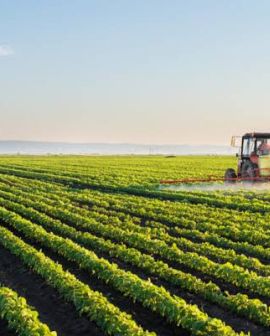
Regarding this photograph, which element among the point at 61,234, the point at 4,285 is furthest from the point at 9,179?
the point at 4,285

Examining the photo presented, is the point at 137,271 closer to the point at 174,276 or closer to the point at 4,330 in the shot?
the point at 174,276

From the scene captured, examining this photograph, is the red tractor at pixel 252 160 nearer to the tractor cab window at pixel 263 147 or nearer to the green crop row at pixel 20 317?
the tractor cab window at pixel 263 147

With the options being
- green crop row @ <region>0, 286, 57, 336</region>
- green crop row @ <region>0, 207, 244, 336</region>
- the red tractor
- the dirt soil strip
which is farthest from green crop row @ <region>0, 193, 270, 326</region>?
the red tractor

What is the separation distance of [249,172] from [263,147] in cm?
131

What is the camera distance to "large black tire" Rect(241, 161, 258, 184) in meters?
24.6

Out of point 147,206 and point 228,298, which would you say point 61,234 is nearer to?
point 147,206

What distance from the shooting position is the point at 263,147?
24.8m

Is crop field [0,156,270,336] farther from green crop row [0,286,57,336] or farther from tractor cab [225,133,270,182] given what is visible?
tractor cab [225,133,270,182]

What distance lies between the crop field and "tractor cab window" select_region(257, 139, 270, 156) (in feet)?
20.9

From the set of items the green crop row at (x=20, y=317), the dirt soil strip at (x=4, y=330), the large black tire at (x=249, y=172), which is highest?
the large black tire at (x=249, y=172)

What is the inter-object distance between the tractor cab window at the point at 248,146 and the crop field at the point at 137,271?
22.1 ft

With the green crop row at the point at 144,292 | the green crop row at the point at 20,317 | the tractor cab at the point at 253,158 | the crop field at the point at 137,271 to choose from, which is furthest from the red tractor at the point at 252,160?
the green crop row at the point at 20,317

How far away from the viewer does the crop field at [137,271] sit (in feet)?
24.8

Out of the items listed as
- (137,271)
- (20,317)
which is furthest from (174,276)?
(20,317)
